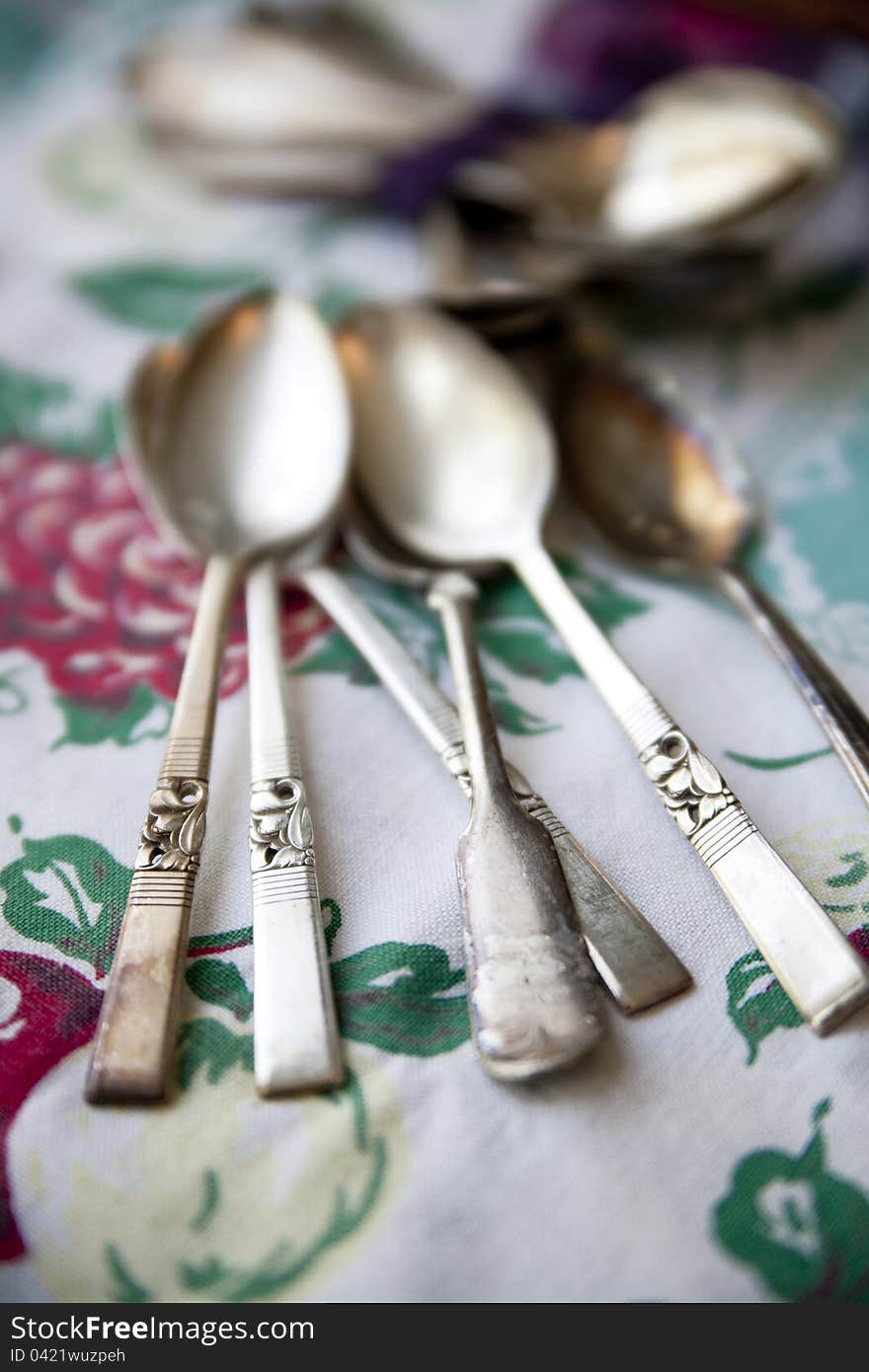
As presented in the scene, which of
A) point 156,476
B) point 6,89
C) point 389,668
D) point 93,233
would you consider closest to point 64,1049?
point 389,668

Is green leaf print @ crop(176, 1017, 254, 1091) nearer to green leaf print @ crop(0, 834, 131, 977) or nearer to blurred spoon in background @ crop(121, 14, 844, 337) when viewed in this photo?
green leaf print @ crop(0, 834, 131, 977)

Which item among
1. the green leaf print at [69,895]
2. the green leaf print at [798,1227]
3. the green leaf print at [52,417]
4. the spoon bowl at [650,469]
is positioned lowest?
the green leaf print at [798,1227]

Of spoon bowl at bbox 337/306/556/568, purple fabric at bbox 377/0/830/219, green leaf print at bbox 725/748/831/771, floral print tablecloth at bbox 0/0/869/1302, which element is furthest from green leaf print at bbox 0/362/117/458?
green leaf print at bbox 725/748/831/771

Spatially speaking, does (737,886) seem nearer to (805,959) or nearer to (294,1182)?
(805,959)

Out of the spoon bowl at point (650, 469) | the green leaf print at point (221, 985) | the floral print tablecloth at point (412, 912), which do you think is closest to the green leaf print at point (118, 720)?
the floral print tablecloth at point (412, 912)

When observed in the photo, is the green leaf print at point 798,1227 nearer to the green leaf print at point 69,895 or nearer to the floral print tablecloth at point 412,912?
the floral print tablecloth at point 412,912

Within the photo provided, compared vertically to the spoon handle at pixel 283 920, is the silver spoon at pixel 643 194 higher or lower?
higher

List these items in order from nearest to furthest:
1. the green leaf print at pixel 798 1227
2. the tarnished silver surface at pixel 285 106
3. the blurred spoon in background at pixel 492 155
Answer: the green leaf print at pixel 798 1227, the blurred spoon in background at pixel 492 155, the tarnished silver surface at pixel 285 106

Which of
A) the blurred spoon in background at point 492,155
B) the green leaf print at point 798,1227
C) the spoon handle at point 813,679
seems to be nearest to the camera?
the green leaf print at point 798,1227

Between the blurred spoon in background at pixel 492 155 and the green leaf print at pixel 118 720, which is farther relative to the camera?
the blurred spoon in background at pixel 492 155
